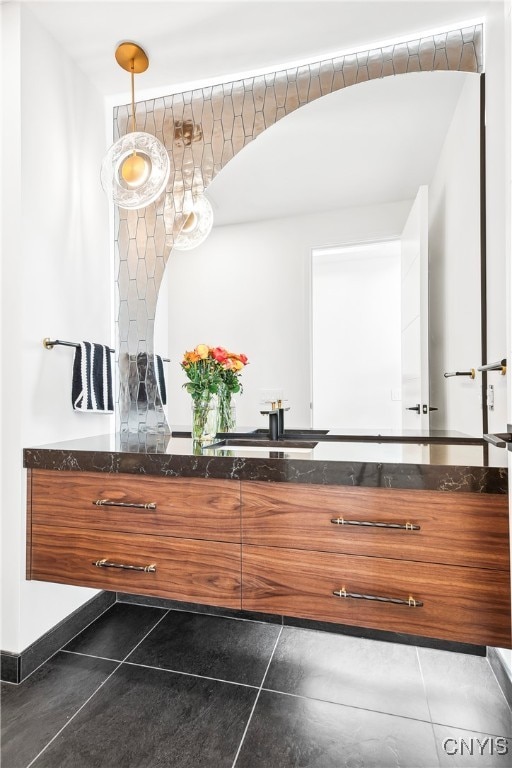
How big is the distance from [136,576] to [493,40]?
7.37 feet

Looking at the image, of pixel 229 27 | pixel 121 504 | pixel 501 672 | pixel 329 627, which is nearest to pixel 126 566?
pixel 121 504

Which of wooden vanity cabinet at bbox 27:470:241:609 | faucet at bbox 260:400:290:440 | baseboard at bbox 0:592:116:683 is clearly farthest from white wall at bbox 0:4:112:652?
faucet at bbox 260:400:290:440

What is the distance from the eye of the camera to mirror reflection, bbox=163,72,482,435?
5.32 ft

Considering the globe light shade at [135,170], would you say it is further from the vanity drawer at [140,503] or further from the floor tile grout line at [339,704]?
the floor tile grout line at [339,704]

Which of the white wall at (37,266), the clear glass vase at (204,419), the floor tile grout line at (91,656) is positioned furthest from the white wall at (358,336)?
the floor tile grout line at (91,656)

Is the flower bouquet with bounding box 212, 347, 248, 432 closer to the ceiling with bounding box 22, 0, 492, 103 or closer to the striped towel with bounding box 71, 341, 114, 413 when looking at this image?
the striped towel with bounding box 71, 341, 114, 413

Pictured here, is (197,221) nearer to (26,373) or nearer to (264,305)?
(264,305)

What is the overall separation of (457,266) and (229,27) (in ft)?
4.25

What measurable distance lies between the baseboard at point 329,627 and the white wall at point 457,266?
2.75 feet

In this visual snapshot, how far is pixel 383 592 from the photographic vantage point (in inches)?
45.6

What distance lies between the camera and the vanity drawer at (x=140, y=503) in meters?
1.30

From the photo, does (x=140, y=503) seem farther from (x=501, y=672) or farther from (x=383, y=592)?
(x=501, y=672)

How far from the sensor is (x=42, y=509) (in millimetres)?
1514

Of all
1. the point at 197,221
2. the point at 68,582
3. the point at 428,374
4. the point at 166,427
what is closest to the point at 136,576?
the point at 68,582
